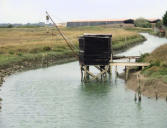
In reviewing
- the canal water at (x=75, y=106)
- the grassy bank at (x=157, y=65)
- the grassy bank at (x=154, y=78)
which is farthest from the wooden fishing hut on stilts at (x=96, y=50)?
the grassy bank at (x=157, y=65)

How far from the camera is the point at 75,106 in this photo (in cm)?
3956

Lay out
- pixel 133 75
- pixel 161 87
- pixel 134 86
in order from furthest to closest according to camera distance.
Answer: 1. pixel 133 75
2. pixel 134 86
3. pixel 161 87

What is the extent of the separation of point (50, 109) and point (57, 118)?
3199mm

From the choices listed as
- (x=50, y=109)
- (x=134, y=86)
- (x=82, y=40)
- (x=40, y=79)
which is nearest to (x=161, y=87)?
(x=134, y=86)

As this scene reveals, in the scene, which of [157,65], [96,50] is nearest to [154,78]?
[157,65]

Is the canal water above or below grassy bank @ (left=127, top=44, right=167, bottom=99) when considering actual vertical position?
below

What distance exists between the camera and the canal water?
34.0 meters

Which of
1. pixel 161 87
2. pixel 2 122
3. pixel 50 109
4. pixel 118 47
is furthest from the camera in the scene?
pixel 118 47

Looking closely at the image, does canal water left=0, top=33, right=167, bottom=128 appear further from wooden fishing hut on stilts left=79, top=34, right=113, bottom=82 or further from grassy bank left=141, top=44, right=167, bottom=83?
grassy bank left=141, top=44, right=167, bottom=83

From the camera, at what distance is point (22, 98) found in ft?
144

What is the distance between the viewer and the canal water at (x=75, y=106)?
33969mm

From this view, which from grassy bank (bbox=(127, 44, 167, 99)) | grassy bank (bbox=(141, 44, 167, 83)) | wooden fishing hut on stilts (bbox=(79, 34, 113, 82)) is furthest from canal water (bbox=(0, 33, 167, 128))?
grassy bank (bbox=(141, 44, 167, 83))

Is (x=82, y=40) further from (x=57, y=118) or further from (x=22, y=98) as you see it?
(x=57, y=118)

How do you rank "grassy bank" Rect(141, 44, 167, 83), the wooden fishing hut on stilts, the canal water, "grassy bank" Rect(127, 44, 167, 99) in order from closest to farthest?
the canal water < "grassy bank" Rect(127, 44, 167, 99) < "grassy bank" Rect(141, 44, 167, 83) < the wooden fishing hut on stilts
